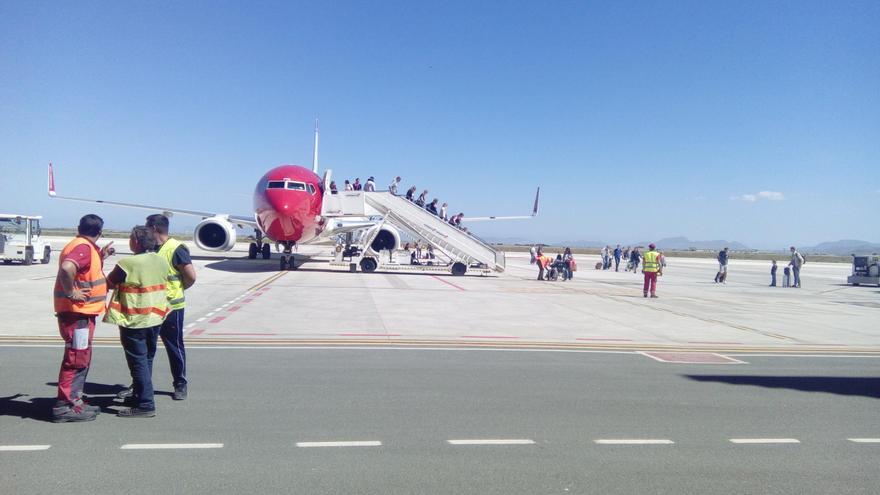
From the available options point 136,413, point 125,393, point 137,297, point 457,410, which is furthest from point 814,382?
point 125,393

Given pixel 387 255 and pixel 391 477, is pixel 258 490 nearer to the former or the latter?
pixel 391 477

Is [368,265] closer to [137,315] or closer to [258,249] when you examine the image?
[258,249]

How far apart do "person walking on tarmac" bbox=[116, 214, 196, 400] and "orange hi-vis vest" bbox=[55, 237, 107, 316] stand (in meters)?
0.76

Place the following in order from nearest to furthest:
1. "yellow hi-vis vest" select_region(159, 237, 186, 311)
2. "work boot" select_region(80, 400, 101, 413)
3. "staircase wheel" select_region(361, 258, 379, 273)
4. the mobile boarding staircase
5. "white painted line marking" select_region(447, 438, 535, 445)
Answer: "white painted line marking" select_region(447, 438, 535, 445) → "work boot" select_region(80, 400, 101, 413) → "yellow hi-vis vest" select_region(159, 237, 186, 311) → the mobile boarding staircase → "staircase wheel" select_region(361, 258, 379, 273)

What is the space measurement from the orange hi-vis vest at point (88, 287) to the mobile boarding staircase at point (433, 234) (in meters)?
22.5

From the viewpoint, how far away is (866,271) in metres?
32.4

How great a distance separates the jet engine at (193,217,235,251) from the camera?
2784 centimetres

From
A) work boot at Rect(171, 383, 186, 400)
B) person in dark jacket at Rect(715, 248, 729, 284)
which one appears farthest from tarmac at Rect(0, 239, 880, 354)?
person in dark jacket at Rect(715, 248, 729, 284)

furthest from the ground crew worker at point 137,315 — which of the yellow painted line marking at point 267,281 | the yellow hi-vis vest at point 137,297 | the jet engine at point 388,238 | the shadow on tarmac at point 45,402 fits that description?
the jet engine at point 388,238

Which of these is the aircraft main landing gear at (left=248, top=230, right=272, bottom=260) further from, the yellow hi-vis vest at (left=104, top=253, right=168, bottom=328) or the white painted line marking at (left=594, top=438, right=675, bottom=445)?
the white painted line marking at (left=594, top=438, right=675, bottom=445)

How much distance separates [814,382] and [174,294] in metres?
8.40

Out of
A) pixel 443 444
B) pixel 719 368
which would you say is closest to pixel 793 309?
pixel 719 368

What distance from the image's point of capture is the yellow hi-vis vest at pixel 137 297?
6.16 metres

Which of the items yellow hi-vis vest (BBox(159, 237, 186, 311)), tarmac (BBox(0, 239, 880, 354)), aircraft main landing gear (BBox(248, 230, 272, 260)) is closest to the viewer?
yellow hi-vis vest (BBox(159, 237, 186, 311))
